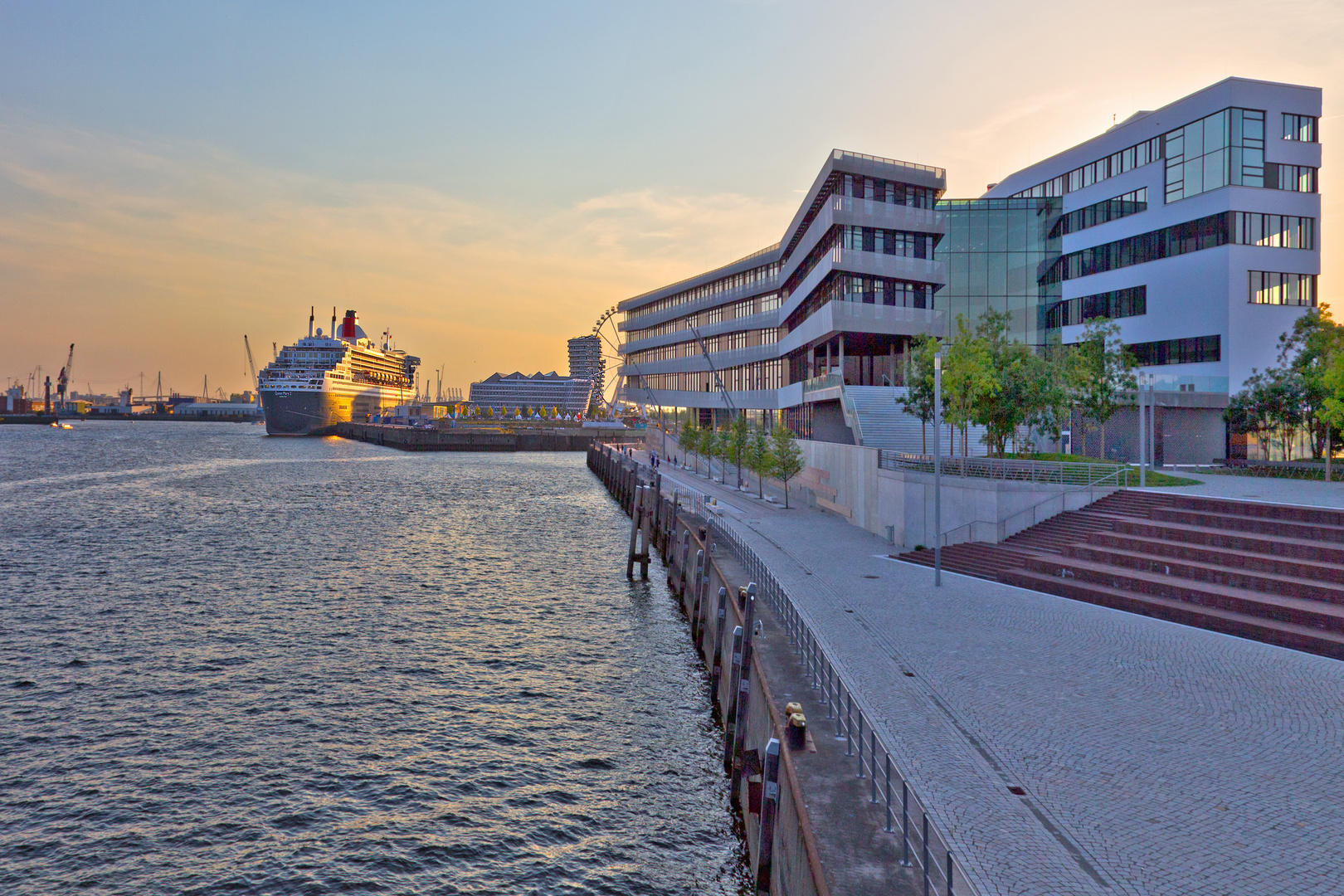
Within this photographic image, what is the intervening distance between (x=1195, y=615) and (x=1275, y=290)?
4543cm

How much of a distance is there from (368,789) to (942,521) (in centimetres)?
2261

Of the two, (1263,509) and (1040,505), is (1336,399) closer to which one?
(1263,509)

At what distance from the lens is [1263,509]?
23.4 metres

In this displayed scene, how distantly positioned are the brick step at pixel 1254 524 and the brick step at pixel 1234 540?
0.23 meters

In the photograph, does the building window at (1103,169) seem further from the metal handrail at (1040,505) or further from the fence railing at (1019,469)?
the metal handrail at (1040,505)

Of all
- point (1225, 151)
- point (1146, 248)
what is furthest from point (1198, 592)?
point (1146, 248)

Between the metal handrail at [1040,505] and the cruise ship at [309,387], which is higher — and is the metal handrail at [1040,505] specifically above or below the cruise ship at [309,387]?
below

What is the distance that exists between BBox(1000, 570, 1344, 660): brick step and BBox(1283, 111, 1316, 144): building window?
47.8 m

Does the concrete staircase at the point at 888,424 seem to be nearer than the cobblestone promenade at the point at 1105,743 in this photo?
No

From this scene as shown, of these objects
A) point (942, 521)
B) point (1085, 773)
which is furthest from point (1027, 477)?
point (1085, 773)

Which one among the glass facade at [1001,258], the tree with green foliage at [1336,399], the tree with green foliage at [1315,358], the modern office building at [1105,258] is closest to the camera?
the tree with green foliage at [1336,399]

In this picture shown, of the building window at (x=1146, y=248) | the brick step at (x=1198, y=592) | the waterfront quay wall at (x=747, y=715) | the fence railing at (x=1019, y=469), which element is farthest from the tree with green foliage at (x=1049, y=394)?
the building window at (x=1146, y=248)

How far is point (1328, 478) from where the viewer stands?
111 ft

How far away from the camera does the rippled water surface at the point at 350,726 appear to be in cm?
1311
